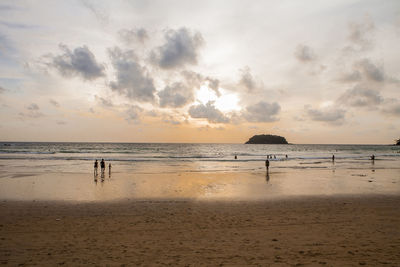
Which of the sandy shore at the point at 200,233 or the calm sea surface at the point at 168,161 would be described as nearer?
the sandy shore at the point at 200,233

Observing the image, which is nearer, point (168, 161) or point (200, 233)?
point (200, 233)

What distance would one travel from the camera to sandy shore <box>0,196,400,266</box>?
8.98 m

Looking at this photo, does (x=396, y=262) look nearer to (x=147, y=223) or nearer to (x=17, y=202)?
(x=147, y=223)

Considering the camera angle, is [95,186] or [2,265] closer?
[2,265]

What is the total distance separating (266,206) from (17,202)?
16.4m

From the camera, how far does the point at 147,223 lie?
1310 centimetres

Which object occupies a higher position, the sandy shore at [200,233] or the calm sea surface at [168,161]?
the sandy shore at [200,233]

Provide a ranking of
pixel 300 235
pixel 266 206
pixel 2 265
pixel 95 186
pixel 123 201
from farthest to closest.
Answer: pixel 95 186
pixel 123 201
pixel 266 206
pixel 300 235
pixel 2 265

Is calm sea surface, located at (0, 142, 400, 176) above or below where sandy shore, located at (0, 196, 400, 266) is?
below

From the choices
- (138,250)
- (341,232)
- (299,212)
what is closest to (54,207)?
(138,250)

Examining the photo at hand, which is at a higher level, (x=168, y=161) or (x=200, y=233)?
(x=200, y=233)

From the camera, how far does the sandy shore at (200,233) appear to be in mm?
8977

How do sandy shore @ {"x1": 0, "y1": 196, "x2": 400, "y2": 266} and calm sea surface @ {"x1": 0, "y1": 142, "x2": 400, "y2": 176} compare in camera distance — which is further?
calm sea surface @ {"x1": 0, "y1": 142, "x2": 400, "y2": 176}

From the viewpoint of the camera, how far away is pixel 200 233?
1155cm
